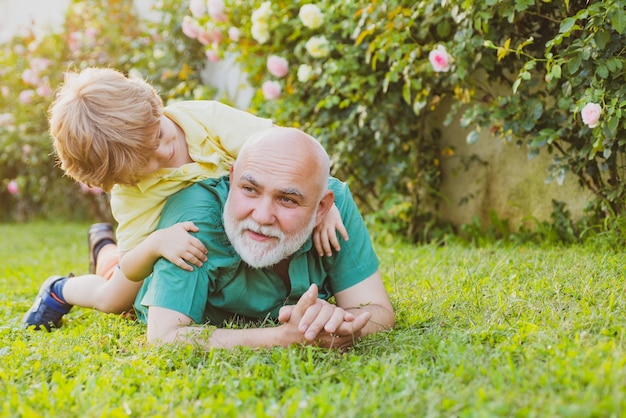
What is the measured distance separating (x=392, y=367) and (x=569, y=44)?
216 cm

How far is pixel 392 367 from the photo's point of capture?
209cm

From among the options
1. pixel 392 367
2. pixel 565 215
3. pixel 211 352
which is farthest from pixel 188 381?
pixel 565 215

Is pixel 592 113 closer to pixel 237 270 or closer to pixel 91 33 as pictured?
pixel 237 270

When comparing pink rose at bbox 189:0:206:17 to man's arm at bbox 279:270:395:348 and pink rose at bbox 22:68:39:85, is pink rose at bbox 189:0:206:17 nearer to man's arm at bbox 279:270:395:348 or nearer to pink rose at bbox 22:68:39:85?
pink rose at bbox 22:68:39:85

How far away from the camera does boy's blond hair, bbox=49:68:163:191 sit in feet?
8.78

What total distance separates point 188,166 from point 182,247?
52 cm

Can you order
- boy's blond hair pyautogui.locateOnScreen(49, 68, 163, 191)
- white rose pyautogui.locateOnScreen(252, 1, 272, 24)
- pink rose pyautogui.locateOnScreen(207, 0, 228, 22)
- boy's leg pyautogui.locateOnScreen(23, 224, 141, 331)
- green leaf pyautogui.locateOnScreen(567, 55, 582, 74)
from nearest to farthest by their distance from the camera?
1. boy's blond hair pyautogui.locateOnScreen(49, 68, 163, 191)
2. boy's leg pyautogui.locateOnScreen(23, 224, 141, 331)
3. green leaf pyautogui.locateOnScreen(567, 55, 582, 74)
4. white rose pyautogui.locateOnScreen(252, 1, 272, 24)
5. pink rose pyautogui.locateOnScreen(207, 0, 228, 22)

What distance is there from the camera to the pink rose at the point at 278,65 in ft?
16.8

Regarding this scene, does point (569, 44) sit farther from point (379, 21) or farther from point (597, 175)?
point (379, 21)

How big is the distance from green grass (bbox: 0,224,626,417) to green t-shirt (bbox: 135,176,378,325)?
0.29m

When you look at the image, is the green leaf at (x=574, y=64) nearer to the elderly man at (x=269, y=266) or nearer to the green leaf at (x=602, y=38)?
the green leaf at (x=602, y=38)

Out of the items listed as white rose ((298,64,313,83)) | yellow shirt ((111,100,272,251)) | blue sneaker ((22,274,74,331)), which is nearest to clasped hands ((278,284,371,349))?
yellow shirt ((111,100,272,251))

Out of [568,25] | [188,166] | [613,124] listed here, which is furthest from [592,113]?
[188,166]

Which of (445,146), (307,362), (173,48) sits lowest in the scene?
(307,362)
